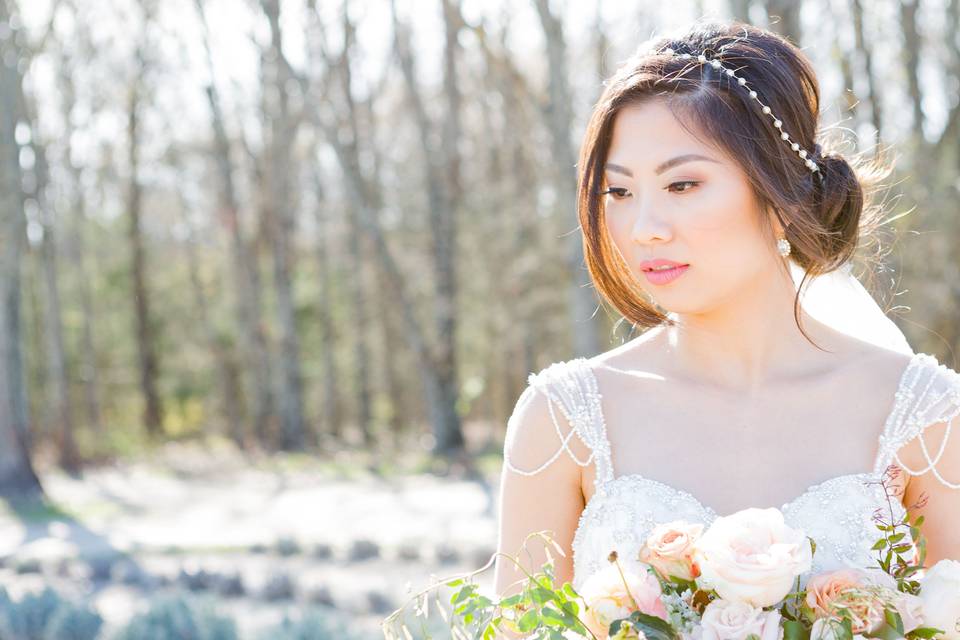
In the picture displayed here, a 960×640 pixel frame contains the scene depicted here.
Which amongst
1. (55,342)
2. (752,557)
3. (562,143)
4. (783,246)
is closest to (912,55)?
(562,143)

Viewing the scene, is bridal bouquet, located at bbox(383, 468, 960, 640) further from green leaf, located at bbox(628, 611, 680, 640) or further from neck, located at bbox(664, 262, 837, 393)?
neck, located at bbox(664, 262, 837, 393)

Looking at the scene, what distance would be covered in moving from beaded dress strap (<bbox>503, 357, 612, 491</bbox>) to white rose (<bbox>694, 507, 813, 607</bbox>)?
622mm

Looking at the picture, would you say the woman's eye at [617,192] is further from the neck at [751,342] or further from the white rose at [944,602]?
the white rose at [944,602]

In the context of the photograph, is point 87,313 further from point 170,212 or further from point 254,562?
point 254,562

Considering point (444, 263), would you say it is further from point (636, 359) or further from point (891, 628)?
point (891, 628)

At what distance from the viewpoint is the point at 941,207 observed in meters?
11.8

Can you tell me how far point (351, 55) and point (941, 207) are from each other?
994cm

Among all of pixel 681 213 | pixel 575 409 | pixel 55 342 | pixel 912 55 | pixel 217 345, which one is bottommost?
pixel 217 345

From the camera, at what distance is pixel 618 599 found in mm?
1508

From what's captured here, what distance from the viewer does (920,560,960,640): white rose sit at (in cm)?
147

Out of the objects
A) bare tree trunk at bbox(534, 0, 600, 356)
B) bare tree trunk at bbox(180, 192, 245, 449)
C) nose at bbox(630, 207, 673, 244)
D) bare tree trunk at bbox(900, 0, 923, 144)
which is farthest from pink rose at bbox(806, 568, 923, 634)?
bare tree trunk at bbox(180, 192, 245, 449)

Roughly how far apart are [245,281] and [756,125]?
17362 millimetres

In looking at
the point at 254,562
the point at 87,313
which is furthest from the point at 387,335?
the point at 254,562

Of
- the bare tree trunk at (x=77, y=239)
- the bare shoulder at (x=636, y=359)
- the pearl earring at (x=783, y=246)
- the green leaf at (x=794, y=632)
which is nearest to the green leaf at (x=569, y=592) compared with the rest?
the green leaf at (x=794, y=632)
